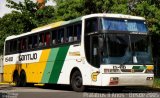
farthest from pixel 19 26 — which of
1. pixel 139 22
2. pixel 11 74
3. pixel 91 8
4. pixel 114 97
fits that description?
pixel 114 97

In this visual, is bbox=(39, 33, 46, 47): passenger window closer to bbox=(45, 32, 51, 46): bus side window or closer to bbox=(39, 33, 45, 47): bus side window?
bbox=(39, 33, 45, 47): bus side window

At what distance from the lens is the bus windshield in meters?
17.9

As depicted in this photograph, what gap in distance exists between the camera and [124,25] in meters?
18.8

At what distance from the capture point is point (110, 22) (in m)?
18.5

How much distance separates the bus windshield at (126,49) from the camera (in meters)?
17.9

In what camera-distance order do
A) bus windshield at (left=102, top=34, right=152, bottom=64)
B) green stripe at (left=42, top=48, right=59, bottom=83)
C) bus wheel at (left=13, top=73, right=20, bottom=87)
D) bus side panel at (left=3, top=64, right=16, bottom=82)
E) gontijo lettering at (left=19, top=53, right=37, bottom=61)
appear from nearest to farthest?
bus windshield at (left=102, top=34, right=152, bottom=64)
green stripe at (left=42, top=48, right=59, bottom=83)
gontijo lettering at (left=19, top=53, right=37, bottom=61)
bus wheel at (left=13, top=73, right=20, bottom=87)
bus side panel at (left=3, top=64, right=16, bottom=82)

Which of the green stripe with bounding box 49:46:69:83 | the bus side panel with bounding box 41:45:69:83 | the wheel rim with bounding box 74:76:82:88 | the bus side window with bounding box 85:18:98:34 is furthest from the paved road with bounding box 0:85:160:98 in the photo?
the bus side window with bounding box 85:18:98:34

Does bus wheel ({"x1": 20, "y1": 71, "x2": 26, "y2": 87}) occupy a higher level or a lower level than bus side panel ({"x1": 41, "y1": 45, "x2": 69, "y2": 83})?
lower

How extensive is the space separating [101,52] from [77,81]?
2.37 metres

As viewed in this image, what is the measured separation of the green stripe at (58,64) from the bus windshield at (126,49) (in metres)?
2.97

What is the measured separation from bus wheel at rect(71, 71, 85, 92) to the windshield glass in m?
2.63

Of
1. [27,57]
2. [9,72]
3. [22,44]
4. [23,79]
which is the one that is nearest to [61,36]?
[27,57]

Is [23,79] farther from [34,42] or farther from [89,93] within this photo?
[89,93]

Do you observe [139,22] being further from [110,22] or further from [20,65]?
[20,65]
